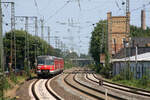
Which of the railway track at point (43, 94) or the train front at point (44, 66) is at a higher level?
the train front at point (44, 66)

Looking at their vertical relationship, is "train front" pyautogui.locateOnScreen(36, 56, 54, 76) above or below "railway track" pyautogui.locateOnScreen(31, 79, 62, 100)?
above

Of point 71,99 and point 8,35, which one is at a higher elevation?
point 8,35

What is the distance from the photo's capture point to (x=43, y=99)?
17109 millimetres

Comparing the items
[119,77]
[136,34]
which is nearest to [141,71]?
[119,77]

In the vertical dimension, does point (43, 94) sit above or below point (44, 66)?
below

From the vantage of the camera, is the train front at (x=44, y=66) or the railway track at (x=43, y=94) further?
the train front at (x=44, y=66)

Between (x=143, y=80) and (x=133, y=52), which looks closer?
(x=143, y=80)

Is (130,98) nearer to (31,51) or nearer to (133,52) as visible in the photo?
(133,52)

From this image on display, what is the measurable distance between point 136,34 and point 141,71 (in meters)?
64.5

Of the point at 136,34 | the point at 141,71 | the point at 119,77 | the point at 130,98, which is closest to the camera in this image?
the point at 130,98

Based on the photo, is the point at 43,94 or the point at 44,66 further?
the point at 44,66

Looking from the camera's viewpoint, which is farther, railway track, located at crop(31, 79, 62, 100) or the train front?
the train front

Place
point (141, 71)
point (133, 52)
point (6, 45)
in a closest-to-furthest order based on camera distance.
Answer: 1. point (141, 71)
2. point (133, 52)
3. point (6, 45)

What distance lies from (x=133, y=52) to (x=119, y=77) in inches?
691
